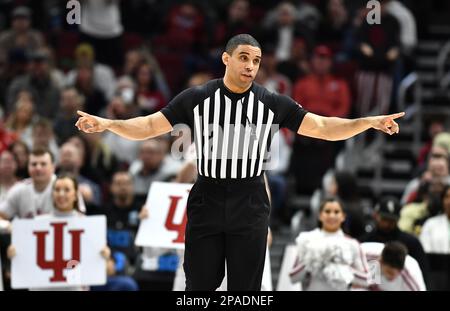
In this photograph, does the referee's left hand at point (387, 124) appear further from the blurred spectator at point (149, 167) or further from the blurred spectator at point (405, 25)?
the blurred spectator at point (405, 25)

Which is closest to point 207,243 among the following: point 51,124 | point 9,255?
point 9,255

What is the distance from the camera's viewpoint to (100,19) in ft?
45.2

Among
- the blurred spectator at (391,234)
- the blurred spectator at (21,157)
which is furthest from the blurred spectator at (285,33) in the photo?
the blurred spectator at (391,234)

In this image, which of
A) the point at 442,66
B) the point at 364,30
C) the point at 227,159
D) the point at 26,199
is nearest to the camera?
the point at 227,159

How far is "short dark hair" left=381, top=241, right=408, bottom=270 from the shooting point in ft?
26.1

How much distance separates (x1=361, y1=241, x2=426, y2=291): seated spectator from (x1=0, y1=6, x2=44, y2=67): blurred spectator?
6948 millimetres

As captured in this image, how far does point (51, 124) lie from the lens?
38.9ft

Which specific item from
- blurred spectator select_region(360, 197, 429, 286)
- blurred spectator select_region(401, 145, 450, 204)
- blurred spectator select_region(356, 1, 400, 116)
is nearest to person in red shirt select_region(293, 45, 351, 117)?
blurred spectator select_region(356, 1, 400, 116)

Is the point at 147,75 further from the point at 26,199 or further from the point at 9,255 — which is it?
the point at 9,255

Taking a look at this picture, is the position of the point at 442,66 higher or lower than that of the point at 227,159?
higher

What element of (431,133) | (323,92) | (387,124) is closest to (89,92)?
(323,92)

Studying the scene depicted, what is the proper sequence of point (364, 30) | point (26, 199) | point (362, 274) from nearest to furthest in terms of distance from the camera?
point (362, 274), point (26, 199), point (364, 30)

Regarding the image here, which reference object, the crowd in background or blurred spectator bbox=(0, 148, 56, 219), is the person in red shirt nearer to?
the crowd in background

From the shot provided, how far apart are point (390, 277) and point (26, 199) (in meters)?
3.21
